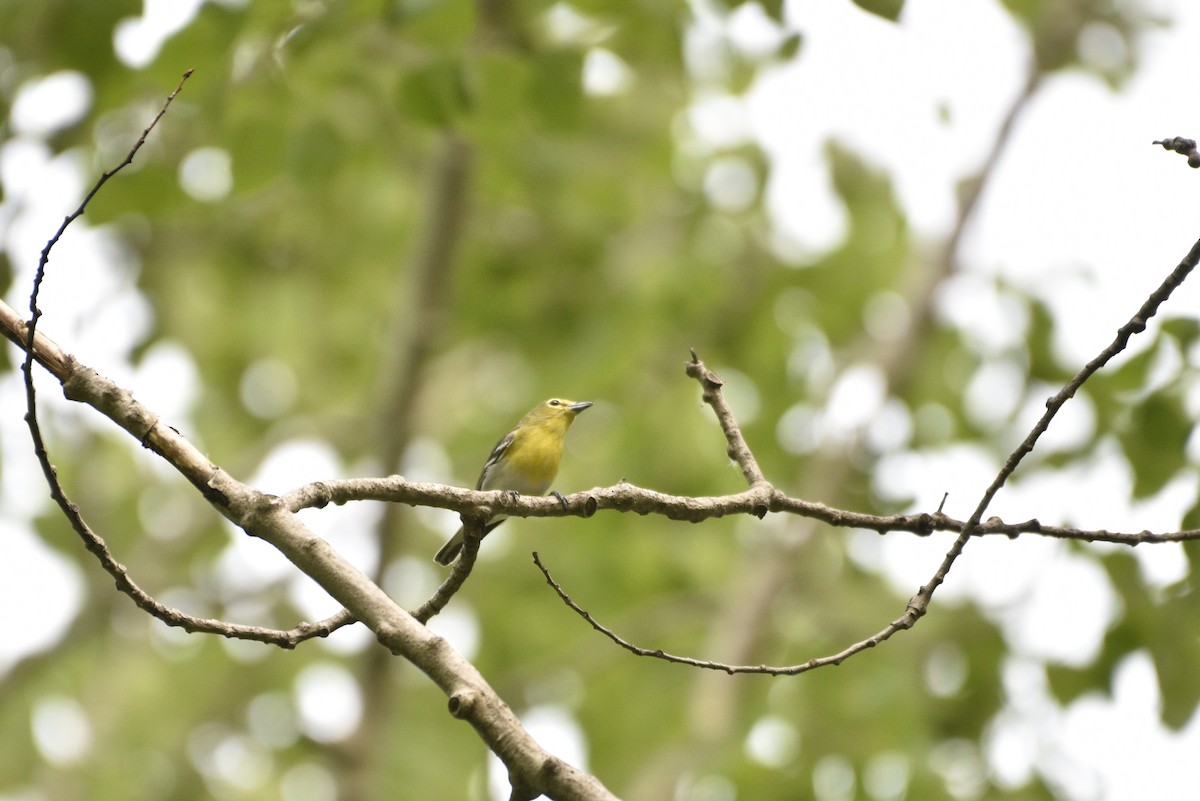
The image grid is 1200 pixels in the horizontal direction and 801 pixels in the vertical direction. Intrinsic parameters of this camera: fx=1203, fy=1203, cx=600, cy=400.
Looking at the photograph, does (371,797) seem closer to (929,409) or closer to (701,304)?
(701,304)

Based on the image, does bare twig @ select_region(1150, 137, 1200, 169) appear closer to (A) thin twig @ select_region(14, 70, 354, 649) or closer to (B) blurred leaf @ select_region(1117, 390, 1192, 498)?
(B) blurred leaf @ select_region(1117, 390, 1192, 498)

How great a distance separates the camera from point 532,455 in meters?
6.24

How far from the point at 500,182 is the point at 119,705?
5.47m

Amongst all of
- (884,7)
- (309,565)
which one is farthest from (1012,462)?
(884,7)

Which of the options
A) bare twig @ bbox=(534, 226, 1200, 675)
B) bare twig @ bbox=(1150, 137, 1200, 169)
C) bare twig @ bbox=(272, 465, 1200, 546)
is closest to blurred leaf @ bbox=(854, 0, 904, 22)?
bare twig @ bbox=(1150, 137, 1200, 169)

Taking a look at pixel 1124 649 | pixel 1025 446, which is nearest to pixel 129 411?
pixel 1025 446

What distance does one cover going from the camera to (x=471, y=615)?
9828 mm

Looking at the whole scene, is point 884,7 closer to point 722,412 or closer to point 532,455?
point 722,412

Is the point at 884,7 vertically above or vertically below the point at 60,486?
below

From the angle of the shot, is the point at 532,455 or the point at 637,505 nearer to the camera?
the point at 637,505

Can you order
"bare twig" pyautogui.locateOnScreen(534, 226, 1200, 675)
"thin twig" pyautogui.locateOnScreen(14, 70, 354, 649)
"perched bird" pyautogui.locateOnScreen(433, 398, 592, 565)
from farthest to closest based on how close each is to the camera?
"perched bird" pyautogui.locateOnScreen(433, 398, 592, 565)
"bare twig" pyautogui.locateOnScreen(534, 226, 1200, 675)
"thin twig" pyautogui.locateOnScreen(14, 70, 354, 649)

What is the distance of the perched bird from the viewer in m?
6.23

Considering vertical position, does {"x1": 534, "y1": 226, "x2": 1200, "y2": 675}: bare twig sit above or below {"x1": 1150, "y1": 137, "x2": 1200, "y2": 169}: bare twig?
below

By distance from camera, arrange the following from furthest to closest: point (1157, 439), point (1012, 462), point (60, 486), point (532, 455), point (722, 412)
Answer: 1. point (532, 455)
2. point (1157, 439)
3. point (722, 412)
4. point (1012, 462)
5. point (60, 486)
